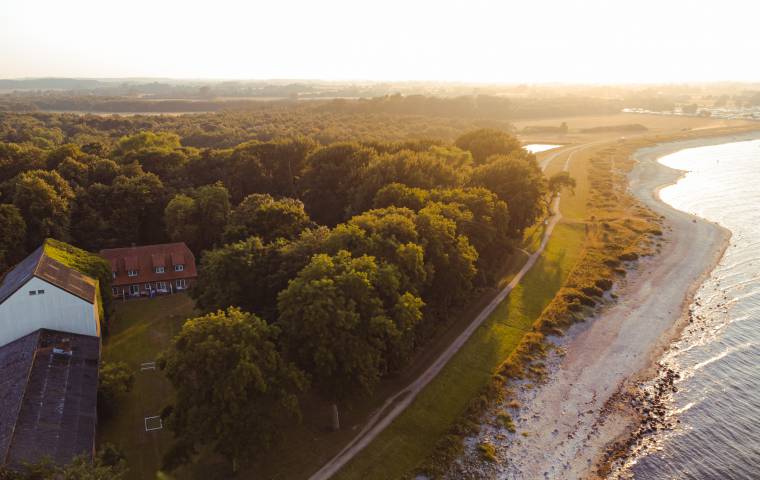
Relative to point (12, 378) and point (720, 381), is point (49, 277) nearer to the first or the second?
point (12, 378)

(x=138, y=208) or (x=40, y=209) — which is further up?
(x=40, y=209)

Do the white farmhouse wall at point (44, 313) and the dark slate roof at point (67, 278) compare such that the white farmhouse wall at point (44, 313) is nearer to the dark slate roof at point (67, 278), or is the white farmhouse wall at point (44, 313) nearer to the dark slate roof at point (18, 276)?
the dark slate roof at point (67, 278)

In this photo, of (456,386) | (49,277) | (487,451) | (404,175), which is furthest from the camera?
(404,175)

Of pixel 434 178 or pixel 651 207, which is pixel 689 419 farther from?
pixel 651 207

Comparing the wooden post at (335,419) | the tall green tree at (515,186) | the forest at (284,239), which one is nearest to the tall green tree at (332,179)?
the forest at (284,239)

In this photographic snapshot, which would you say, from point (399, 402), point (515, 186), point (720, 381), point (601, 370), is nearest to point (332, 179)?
point (515, 186)

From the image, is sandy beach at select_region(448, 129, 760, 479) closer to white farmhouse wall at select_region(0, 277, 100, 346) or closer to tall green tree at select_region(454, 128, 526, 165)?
tall green tree at select_region(454, 128, 526, 165)
